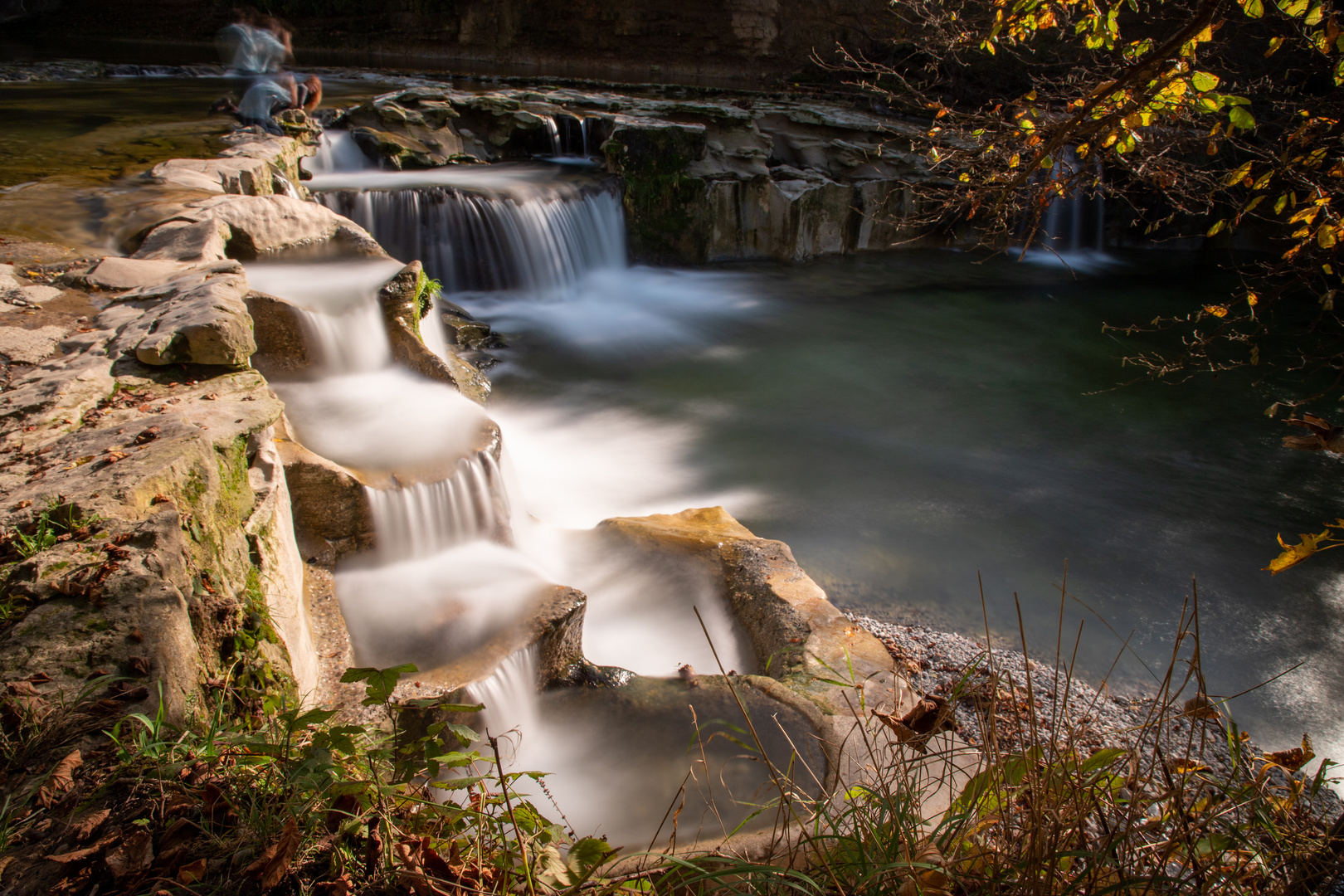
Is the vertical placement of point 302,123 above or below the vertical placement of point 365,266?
above

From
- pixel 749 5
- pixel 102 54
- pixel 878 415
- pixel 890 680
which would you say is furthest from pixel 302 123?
pixel 749 5

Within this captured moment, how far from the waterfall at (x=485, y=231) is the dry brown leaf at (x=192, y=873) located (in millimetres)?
7962

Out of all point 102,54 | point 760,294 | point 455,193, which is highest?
point 102,54

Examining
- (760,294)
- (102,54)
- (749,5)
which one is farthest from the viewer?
(749,5)

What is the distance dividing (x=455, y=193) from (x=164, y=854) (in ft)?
27.9

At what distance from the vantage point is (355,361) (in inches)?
186

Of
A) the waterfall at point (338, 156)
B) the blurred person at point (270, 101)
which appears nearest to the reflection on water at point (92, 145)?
the blurred person at point (270, 101)

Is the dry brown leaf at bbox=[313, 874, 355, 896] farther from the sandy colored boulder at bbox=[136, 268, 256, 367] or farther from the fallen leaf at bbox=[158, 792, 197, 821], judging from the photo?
the sandy colored boulder at bbox=[136, 268, 256, 367]

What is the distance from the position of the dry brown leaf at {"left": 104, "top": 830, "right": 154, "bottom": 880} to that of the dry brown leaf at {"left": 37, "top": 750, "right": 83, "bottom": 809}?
18cm

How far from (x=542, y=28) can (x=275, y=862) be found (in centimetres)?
2765

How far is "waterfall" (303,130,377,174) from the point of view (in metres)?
9.22

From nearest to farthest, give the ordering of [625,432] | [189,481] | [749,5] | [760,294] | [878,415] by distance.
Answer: [189,481] < [625,432] < [878,415] < [760,294] < [749,5]

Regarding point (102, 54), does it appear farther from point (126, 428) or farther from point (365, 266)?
point (126, 428)

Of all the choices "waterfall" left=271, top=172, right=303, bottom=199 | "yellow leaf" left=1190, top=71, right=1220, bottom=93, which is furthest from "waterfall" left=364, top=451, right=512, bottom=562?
"waterfall" left=271, top=172, right=303, bottom=199
